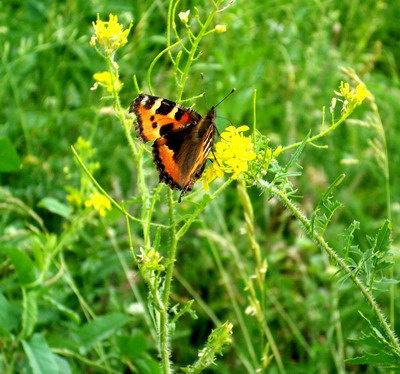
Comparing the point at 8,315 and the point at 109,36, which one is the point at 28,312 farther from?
the point at 109,36

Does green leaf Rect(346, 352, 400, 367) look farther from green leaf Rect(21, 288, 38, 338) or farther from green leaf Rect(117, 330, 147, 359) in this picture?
green leaf Rect(21, 288, 38, 338)

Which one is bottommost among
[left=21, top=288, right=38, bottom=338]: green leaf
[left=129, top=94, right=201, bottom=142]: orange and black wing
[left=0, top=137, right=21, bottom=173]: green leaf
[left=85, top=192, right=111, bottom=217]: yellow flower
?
[left=21, top=288, right=38, bottom=338]: green leaf

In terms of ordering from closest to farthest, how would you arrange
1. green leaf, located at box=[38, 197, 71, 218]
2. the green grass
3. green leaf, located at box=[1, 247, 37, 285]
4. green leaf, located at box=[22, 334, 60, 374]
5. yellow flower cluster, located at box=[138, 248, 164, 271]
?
yellow flower cluster, located at box=[138, 248, 164, 271] → green leaf, located at box=[22, 334, 60, 374] → green leaf, located at box=[1, 247, 37, 285] → the green grass → green leaf, located at box=[38, 197, 71, 218]

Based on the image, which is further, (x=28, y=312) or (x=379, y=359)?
(x=28, y=312)

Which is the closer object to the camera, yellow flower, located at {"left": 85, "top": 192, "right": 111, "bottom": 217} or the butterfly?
the butterfly

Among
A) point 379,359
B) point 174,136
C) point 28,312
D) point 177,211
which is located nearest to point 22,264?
point 28,312

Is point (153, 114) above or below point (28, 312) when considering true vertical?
above

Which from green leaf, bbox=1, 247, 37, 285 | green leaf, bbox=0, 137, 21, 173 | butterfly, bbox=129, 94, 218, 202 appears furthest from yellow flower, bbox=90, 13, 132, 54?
green leaf, bbox=1, 247, 37, 285
